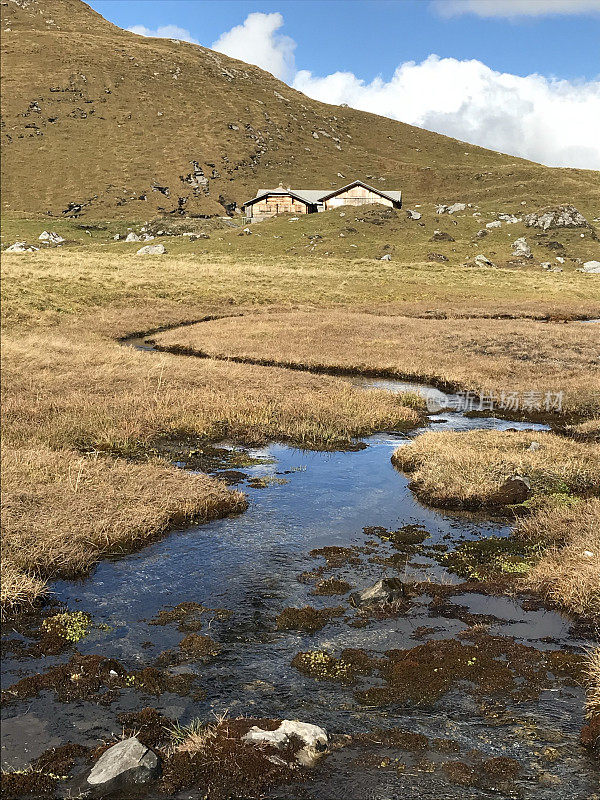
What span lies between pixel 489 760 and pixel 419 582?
464 cm

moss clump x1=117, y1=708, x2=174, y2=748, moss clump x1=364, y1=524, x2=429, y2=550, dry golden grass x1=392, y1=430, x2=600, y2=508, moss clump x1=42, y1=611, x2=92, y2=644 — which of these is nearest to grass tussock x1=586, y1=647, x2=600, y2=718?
moss clump x1=364, y1=524, x2=429, y2=550

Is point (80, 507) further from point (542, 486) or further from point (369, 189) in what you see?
point (369, 189)

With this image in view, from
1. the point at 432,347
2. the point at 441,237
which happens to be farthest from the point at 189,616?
the point at 441,237

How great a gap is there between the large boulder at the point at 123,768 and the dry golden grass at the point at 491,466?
34.8 ft

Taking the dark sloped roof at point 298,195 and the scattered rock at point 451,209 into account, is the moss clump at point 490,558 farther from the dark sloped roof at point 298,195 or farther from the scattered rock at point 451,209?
the dark sloped roof at point 298,195

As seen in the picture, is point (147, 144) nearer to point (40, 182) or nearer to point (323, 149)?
point (40, 182)

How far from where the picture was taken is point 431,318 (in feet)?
172

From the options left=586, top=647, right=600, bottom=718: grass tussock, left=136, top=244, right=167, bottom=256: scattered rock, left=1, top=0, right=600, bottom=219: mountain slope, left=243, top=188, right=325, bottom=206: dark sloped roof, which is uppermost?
left=1, top=0, right=600, bottom=219: mountain slope

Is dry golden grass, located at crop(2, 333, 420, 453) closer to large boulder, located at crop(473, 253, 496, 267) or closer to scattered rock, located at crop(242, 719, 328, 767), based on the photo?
scattered rock, located at crop(242, 719, 328, 767)

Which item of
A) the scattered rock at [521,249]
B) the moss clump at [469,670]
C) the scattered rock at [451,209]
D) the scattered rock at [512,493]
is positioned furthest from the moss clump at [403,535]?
the scattered rock at [451,209]

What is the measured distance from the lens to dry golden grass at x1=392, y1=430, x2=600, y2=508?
16.4 m

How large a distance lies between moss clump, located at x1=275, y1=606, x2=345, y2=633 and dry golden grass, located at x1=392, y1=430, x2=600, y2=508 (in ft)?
20.8

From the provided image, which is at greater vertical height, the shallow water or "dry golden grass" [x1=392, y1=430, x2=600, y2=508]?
"dry golden grass" [x1=392, y1=430, x2=600, y2=508]

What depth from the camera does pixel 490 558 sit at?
13281 mm
